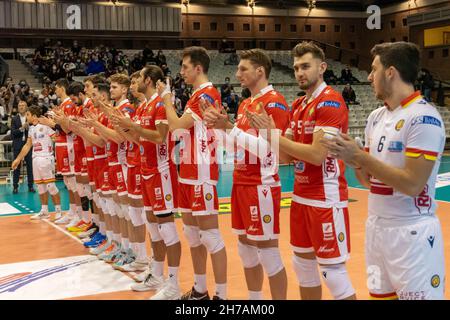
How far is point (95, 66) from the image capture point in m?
23.6

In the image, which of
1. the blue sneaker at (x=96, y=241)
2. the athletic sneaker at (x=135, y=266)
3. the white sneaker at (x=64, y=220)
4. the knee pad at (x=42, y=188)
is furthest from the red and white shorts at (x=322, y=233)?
the knee pad at (x=42, y=188)

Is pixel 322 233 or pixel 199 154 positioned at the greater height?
pixel 199 154

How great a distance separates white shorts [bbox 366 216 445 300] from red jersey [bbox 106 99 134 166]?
4.44m

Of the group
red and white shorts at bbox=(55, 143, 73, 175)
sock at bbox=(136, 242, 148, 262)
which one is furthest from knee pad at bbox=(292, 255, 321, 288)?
→ red and white shorts at bbox=(55, 143, 73, 175)

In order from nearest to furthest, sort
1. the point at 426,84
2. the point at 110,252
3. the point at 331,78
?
the point at 110,252, the point at 426,84, the point at 331,78

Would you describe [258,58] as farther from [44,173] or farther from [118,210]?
[44,173]

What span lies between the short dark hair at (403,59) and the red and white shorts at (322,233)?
1118 mm

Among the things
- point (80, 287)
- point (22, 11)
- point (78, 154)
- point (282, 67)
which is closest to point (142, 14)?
point (22, 11)

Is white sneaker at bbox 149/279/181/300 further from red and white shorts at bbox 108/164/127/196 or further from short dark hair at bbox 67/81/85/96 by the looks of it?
short dark hair at bbox 67/81/85/96

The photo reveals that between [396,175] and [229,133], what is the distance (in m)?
1.64

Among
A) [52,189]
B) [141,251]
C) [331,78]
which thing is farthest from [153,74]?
[331,78]

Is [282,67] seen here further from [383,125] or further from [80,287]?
[383,125]

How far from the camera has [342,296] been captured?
3.68 m

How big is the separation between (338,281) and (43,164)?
8.12m
